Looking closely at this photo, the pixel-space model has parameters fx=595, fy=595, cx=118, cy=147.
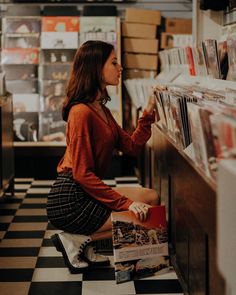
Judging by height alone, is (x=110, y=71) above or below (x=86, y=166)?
above

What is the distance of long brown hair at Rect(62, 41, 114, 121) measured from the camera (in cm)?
341

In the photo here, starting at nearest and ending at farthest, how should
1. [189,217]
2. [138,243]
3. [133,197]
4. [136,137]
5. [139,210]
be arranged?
1. [189,217]
2. [139,210]
3. [138,243]
4. [133,197]
5. [136,137]

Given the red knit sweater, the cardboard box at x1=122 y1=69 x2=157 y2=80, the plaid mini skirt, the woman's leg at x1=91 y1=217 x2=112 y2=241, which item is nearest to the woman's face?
the red knit sweater

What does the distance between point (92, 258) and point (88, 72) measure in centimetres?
111

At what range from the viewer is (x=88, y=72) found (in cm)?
340

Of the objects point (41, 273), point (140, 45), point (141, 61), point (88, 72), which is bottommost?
point (41, 273)

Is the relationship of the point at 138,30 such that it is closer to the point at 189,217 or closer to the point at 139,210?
the point at 139,210

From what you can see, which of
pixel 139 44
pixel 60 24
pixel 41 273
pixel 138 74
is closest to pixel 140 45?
pixel 139 44

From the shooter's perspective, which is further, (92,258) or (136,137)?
(136,137)

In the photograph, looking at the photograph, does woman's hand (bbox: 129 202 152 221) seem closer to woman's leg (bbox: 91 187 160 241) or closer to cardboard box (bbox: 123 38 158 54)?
woman's leg (bbox: 91 187 160 241)

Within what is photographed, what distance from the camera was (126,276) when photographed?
3318 mm

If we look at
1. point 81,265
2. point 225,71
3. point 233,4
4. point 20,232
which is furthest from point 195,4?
point 81,265

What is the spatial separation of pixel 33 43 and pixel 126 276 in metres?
4.46

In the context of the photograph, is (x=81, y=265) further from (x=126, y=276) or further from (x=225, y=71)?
(x=225, y=71)
